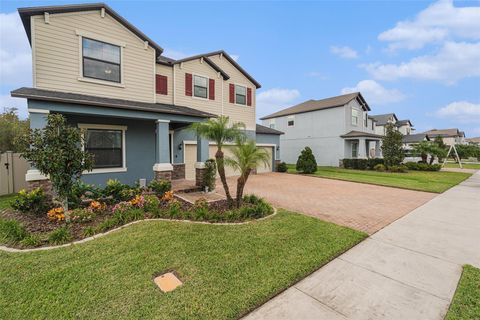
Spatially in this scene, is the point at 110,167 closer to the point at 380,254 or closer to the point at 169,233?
the point at 169,233

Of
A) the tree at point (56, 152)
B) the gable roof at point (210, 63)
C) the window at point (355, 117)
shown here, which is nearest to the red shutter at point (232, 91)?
the gable roof at point (210, 63)

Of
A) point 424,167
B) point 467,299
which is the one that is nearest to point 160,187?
point 467,299

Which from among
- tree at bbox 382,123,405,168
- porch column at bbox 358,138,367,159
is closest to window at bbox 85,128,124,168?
tree at bbox 382,123,405,168

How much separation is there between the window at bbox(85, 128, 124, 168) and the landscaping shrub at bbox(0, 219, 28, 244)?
462cm

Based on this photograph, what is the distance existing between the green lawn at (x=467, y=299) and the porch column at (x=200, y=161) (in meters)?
7.55

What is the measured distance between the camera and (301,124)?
25359 mm

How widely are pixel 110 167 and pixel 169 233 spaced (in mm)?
6579

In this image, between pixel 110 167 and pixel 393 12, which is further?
pixel 393 12

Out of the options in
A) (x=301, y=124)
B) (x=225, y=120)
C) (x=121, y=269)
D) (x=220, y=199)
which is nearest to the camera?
(x=121, y=269)

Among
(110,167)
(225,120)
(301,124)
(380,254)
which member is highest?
(301,124)

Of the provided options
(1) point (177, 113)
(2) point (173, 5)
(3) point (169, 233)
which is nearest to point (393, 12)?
(2) point (173, 5)

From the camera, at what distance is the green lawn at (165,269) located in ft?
8.64

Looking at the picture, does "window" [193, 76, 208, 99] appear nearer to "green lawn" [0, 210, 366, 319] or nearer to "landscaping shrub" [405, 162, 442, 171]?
"green lawn" [0, 210, 366, 319]

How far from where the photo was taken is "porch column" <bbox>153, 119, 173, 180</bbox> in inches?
320
